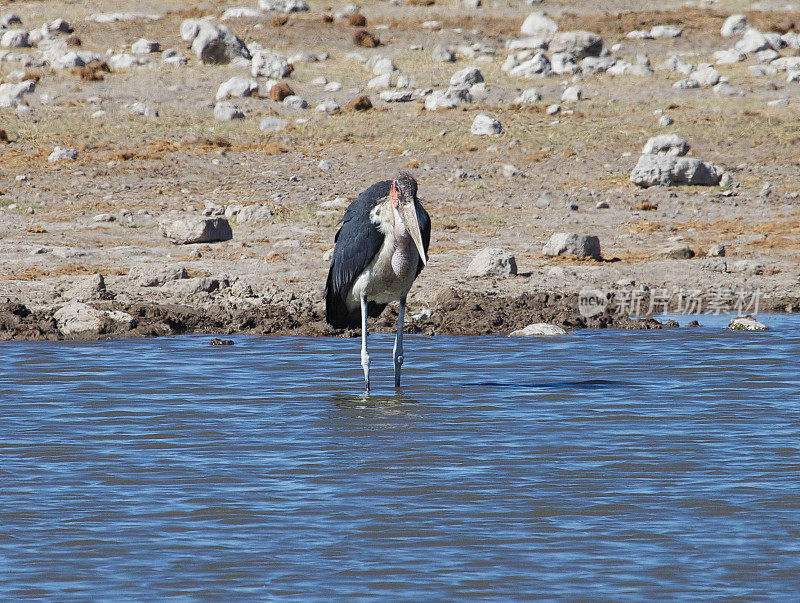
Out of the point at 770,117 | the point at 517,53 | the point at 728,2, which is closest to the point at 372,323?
the point at 770,117

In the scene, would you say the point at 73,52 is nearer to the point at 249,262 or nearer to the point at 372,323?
the point at 249,262

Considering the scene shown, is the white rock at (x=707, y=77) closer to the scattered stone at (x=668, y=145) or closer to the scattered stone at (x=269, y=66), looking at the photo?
the scattered stone at (x=668, y=145)

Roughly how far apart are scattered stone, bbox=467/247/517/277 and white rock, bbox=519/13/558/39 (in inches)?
649

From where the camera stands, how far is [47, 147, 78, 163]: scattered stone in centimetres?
1842

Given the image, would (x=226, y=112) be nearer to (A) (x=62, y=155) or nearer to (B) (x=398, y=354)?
(A) (x=62, y=155)

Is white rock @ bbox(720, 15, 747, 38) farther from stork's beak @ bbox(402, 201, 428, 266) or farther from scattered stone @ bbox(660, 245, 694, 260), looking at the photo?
stork's beak @ bbox(402, 201, 428, 266)

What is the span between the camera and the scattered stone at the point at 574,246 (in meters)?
14.1

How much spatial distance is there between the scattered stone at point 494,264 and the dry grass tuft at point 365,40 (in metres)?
15.6

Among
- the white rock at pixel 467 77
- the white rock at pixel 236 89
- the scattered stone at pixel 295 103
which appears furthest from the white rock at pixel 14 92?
the white rock at pixel 467 77

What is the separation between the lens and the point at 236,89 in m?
22.5

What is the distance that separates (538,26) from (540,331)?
1860 centimetres

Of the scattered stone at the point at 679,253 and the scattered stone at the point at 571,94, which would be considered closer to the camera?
the scattered stone at the point at 679,253

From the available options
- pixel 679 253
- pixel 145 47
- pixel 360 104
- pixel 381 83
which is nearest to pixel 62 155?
pixel 360 104

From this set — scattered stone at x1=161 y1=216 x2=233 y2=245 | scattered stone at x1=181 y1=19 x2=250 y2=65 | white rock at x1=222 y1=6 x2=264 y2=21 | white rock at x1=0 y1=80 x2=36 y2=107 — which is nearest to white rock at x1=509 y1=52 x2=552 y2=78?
scattered stone at x1=181 y1=19 x2=250 y2=65
